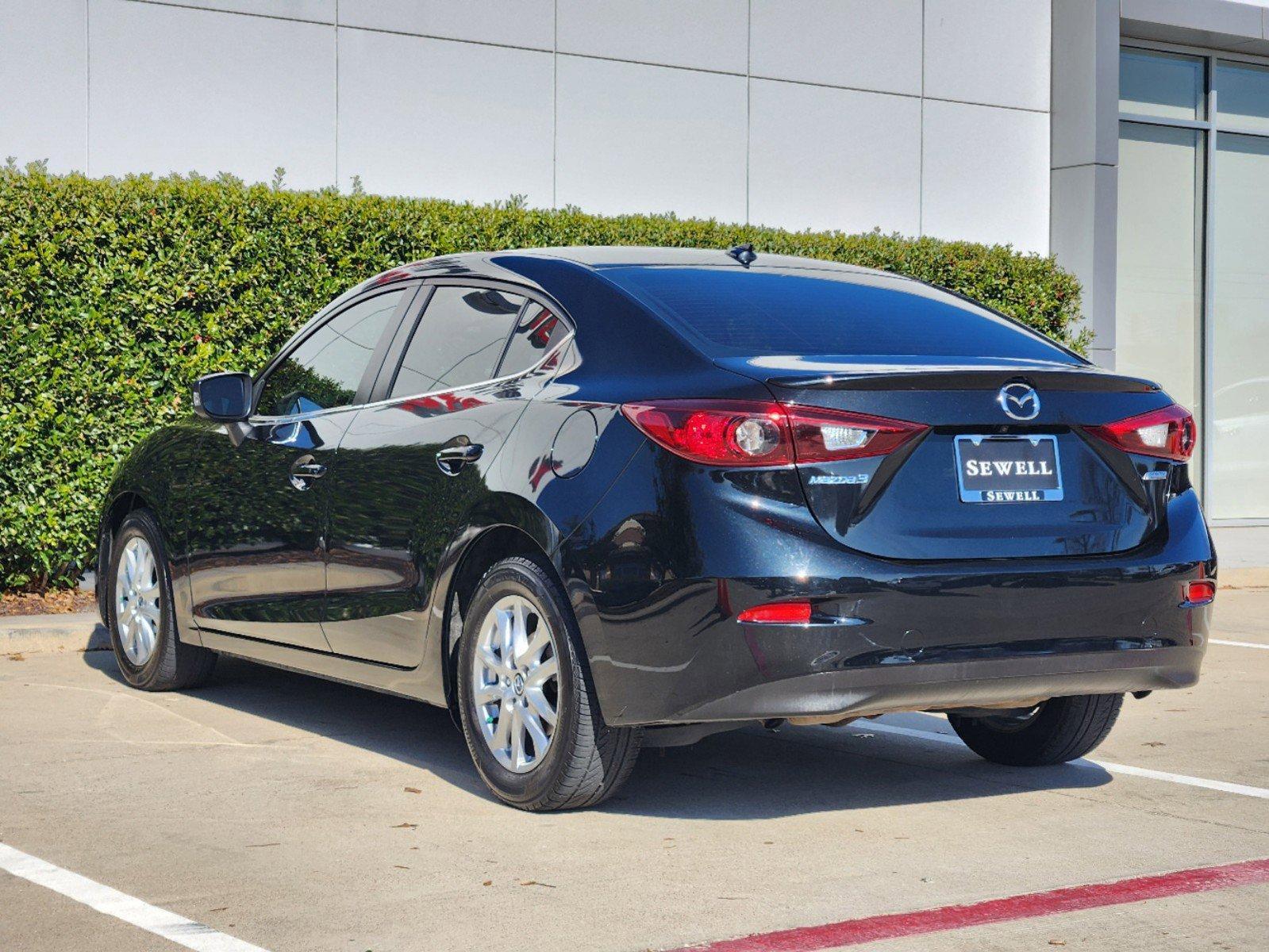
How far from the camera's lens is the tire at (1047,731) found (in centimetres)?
579

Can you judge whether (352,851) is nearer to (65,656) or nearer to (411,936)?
(411,936)

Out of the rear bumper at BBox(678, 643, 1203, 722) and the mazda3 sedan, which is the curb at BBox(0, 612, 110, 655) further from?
the rear bumper at BBox(678, 643, 1203, 722)

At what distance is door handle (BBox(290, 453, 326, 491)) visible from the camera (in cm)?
611

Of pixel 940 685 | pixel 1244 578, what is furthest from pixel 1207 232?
pixel 940 685

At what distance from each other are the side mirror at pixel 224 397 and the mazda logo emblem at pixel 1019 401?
3.02 meters

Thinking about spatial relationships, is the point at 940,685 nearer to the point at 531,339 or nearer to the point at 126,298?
the point at 531,339

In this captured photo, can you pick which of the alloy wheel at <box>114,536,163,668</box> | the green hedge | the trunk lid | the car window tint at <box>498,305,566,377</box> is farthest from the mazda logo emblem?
the green hedge

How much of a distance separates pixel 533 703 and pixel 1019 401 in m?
1.60

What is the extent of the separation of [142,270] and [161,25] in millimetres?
2607

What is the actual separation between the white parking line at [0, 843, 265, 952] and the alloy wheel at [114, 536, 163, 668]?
2.55m

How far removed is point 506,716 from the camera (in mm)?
5195

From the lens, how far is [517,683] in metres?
5.15

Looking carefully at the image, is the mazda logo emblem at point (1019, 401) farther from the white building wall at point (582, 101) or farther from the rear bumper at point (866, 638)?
the white building wall at point (582, 101)

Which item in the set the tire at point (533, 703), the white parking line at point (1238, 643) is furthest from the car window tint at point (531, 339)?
the white parking line at point (1238, 643)
